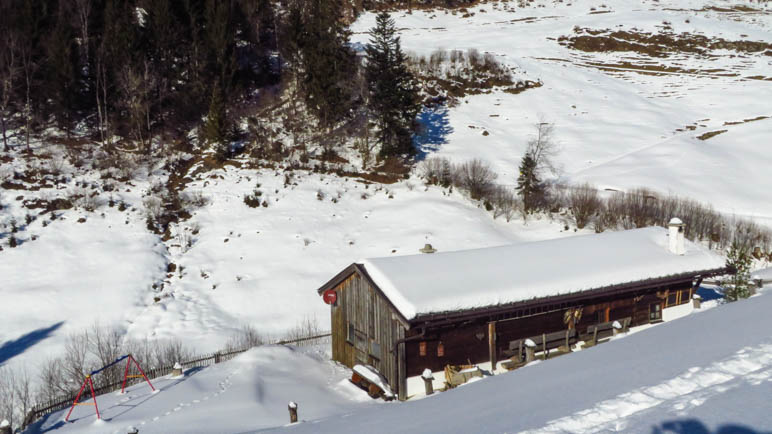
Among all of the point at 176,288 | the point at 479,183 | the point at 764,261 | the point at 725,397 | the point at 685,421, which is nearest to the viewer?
the point at 685,421

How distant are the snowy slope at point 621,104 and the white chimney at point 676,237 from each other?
19.1m

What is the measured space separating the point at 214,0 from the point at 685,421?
2011 inches

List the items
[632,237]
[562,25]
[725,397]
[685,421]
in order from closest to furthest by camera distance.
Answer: [685,421] → [725,397] → [632,237] → [562,25]

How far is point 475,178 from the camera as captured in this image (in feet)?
126

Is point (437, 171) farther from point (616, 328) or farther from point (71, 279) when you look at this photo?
point (71, 279)

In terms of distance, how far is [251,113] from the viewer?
47125 mm

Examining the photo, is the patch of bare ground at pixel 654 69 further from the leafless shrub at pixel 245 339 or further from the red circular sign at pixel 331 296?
the leafless shrub at pixel 245 339

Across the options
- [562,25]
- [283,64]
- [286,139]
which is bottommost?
[286,139]

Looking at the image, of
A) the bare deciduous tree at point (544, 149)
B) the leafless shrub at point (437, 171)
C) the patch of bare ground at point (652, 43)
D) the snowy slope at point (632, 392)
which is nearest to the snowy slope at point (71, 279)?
the snowy slope at point (632, 392)

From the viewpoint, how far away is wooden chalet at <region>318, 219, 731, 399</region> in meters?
16.6

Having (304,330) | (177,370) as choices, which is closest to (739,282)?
(304,330)

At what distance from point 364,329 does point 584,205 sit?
72.0 ft

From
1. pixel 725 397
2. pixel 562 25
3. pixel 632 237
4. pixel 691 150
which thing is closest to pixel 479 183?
pixel 632 237

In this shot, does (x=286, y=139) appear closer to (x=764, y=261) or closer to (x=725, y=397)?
(x=764, y=261)
